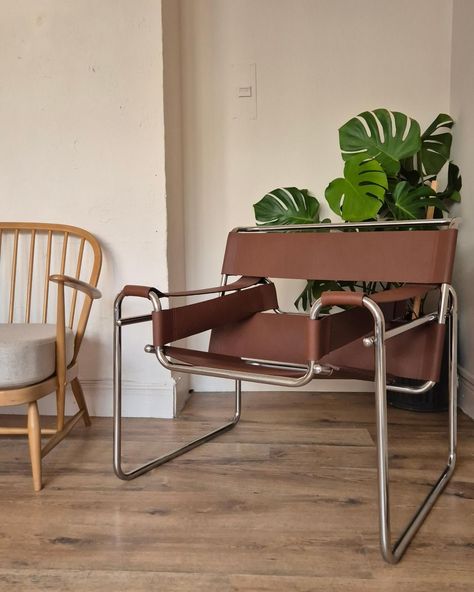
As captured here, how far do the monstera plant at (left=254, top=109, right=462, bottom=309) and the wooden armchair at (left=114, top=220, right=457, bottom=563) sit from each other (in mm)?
337

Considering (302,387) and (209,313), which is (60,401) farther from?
(302,387)

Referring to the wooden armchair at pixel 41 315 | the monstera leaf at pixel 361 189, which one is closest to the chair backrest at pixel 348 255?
the monstera leaf at pixel 361 189

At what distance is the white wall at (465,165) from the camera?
1.91 metres

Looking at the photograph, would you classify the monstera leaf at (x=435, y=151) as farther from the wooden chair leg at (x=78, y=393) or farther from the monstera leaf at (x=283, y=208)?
the wooden chair leg at (x=78, y=393)

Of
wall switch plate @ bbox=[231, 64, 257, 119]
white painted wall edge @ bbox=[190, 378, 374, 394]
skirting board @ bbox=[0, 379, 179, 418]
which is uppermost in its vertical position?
wall switch plate @ bbox=[231, 64, 257, 119]

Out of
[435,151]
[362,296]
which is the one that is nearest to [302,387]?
[435,151]

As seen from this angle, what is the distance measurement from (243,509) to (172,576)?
0.97 ft

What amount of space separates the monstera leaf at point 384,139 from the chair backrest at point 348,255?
50cm

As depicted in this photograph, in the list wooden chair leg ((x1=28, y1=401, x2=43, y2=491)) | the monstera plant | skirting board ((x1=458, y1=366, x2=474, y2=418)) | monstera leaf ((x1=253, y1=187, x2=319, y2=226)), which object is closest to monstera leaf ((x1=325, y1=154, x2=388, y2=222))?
the monstera plant

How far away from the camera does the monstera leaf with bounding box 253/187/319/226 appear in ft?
6.73

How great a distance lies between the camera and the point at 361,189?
1.83 metres

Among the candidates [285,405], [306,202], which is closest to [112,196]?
[306,202]

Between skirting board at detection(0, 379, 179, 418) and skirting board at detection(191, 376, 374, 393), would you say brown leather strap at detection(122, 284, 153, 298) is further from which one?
skirting board at detection(191, 376, 374, 393)

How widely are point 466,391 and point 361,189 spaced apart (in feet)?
2.92
